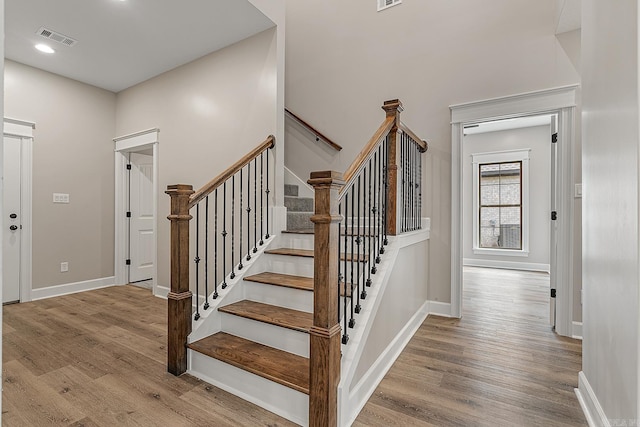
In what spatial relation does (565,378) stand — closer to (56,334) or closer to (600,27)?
(600,27)

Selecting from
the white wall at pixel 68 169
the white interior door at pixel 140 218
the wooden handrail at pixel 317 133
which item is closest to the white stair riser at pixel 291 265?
the wooden handrail at pixel 317 133

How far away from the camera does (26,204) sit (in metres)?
4.06

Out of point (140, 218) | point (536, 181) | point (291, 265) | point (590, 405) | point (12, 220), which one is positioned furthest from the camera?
point (536, 181)

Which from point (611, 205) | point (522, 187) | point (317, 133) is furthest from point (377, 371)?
point (522, 187)

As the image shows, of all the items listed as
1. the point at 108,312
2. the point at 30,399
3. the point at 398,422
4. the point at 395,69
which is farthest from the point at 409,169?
the point at 108,312

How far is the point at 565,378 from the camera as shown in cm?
227

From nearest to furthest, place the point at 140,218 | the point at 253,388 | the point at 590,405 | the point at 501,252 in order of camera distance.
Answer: the point at 590,405 → the point at 253,388 → the point at 140,218 → the point at 501,252

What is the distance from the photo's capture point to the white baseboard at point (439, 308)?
11.6ft

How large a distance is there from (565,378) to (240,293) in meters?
2.39

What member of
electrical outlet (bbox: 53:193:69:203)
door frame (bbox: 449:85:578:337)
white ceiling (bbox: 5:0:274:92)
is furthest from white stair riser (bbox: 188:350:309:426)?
electrical outlet (bbox: 53:193:69:203)

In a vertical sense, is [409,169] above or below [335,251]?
above

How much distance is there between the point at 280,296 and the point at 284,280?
14 centimetres

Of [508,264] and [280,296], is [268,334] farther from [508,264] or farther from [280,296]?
[508,264]

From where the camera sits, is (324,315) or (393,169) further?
(393,169)
